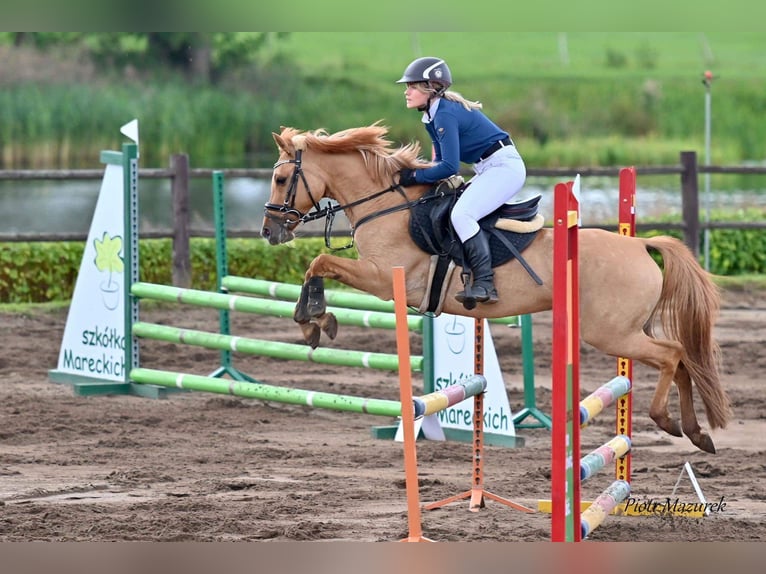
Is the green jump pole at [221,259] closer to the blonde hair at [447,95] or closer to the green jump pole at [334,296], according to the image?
the green jump pole at [334,296]

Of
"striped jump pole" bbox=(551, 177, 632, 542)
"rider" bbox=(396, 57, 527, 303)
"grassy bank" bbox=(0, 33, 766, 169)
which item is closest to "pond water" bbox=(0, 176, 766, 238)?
"grassy bank" bbox=(0, 33, 766, 169)

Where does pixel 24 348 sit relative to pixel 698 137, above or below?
below

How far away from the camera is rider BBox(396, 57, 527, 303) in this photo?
5.04 metres

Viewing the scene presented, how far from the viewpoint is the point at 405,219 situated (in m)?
5.36

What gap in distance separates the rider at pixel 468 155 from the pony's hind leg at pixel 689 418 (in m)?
0.94

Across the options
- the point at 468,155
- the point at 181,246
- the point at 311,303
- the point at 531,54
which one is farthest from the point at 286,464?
the point at 531,54

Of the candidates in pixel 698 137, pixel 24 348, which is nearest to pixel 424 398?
pixel 24 348

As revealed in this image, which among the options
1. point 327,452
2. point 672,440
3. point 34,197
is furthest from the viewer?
point 34,197

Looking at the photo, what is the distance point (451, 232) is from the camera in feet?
17.2

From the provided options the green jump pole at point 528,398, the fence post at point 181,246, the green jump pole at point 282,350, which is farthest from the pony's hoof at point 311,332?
the fence post at point 181,246

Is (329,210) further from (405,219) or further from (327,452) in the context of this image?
(327,452)

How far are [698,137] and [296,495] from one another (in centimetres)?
1830

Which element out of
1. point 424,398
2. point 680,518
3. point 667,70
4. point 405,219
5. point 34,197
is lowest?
point 680,518

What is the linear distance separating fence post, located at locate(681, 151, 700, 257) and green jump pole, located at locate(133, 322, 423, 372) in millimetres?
4930
